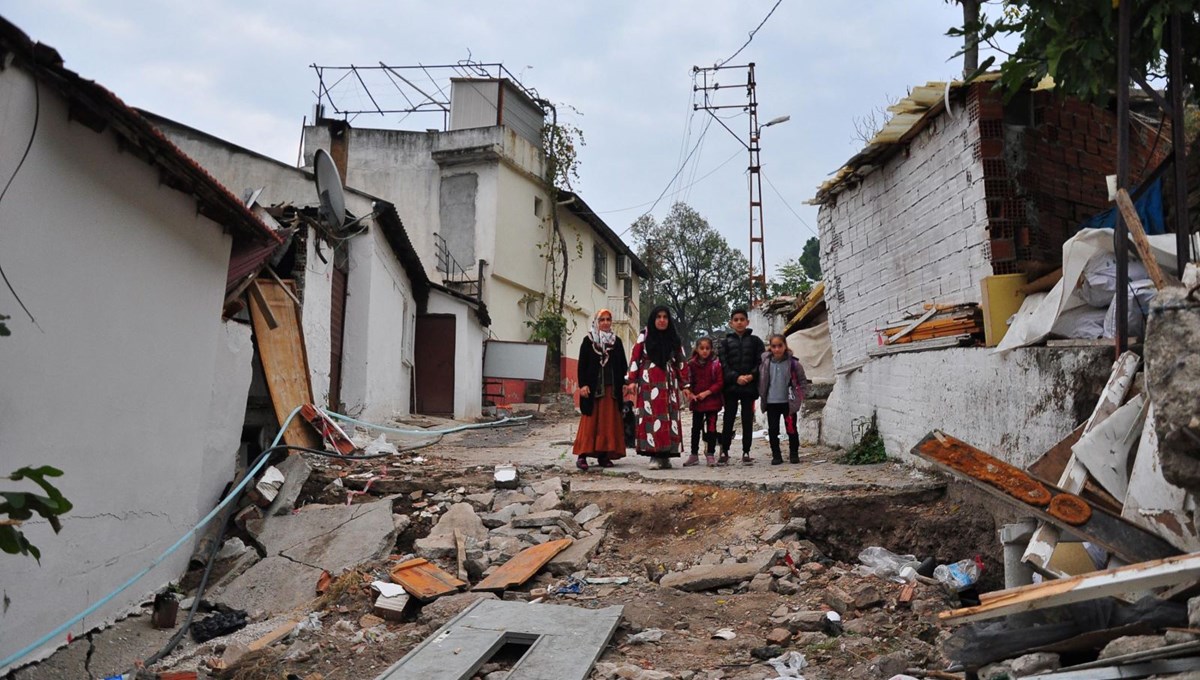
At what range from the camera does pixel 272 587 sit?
590 centimetres

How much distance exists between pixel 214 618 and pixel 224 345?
2.26 metres

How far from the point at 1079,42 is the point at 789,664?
3274 millimetres

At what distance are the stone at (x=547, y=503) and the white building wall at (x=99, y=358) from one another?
8.04ft

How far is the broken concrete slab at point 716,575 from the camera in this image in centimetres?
534

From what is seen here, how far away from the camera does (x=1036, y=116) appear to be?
270 inches

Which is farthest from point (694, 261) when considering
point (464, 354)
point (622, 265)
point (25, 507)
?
point (25, 507)

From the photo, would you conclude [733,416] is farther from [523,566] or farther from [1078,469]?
[1078,469]

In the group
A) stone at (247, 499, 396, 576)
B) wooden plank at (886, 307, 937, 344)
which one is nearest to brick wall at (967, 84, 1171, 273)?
wooden plank at (886, 307, 937, 344)

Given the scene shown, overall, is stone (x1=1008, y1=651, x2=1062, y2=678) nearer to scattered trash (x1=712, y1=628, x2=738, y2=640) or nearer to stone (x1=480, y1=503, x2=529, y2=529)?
scattered trash (x1=712, y1=628, x2=738, y2=640)

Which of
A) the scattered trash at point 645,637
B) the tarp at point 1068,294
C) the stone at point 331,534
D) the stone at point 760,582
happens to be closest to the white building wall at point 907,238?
the tarp at point 1068,294

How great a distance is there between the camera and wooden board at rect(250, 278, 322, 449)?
782cm

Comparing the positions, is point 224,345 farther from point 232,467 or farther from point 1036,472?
point 1036,472

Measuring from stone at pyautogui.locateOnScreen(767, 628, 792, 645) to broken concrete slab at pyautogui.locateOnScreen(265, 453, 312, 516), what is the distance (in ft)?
13.3

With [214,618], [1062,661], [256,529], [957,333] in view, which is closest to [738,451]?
[957,333]
